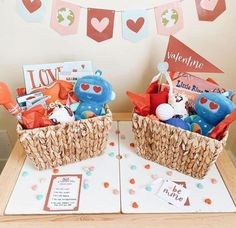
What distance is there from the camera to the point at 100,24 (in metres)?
0.94

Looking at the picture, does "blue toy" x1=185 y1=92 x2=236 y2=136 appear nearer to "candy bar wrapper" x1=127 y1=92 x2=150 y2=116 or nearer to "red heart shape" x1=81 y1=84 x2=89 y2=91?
"candy bar wrapper" x1=127 y1=92 x2=150 y2=116

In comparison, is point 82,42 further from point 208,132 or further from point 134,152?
point 208,132

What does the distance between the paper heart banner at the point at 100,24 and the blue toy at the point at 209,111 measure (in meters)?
0.41

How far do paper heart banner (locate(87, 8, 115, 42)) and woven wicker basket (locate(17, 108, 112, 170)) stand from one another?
301mm

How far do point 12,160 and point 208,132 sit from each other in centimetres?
61

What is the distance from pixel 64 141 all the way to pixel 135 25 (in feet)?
1.55

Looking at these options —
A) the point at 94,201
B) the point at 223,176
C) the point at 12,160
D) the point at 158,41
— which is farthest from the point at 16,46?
the point at 223,176

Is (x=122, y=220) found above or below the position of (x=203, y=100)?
below

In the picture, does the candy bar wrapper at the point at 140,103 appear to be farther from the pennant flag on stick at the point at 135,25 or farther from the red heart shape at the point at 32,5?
the red heart shape at the point at 32,5

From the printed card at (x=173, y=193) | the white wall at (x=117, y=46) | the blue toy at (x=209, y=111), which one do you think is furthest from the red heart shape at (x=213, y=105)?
the white wall at (x=117, y=46)

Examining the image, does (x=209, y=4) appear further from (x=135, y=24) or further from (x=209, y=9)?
(x=135, y=24)

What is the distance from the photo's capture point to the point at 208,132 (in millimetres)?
751

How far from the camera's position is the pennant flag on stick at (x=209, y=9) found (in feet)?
2.95

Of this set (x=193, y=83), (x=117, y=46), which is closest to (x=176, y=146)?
(x=193, y=83)
